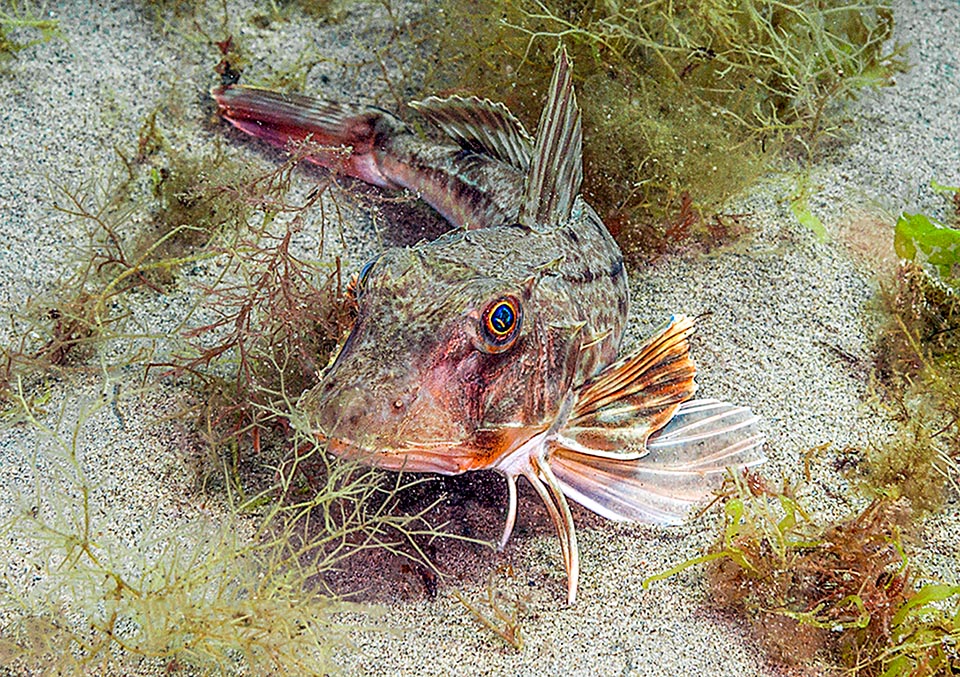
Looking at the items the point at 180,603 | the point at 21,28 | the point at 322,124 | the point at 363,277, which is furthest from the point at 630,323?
the point at 21,28

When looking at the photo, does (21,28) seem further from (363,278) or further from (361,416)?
(361,416)

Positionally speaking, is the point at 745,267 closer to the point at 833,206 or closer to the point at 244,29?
the point at 833,206

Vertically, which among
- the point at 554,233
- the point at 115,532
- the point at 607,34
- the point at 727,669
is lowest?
the point at 727,669

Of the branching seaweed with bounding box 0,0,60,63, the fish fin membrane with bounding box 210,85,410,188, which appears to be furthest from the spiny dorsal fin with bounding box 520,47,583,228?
the branching seaweed with bounding box 0,0,60,63

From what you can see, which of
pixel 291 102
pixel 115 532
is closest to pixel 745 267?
pixel 291 102

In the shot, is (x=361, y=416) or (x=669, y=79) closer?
(x=361, y=416)

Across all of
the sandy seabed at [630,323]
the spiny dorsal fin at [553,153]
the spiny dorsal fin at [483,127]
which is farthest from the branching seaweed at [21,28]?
the spiny dorsal fin at [553,153]

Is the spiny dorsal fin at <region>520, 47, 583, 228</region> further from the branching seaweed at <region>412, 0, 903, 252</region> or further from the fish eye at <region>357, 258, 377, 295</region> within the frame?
the branching seaweed at <region>412, 0, 903, 252</region>
